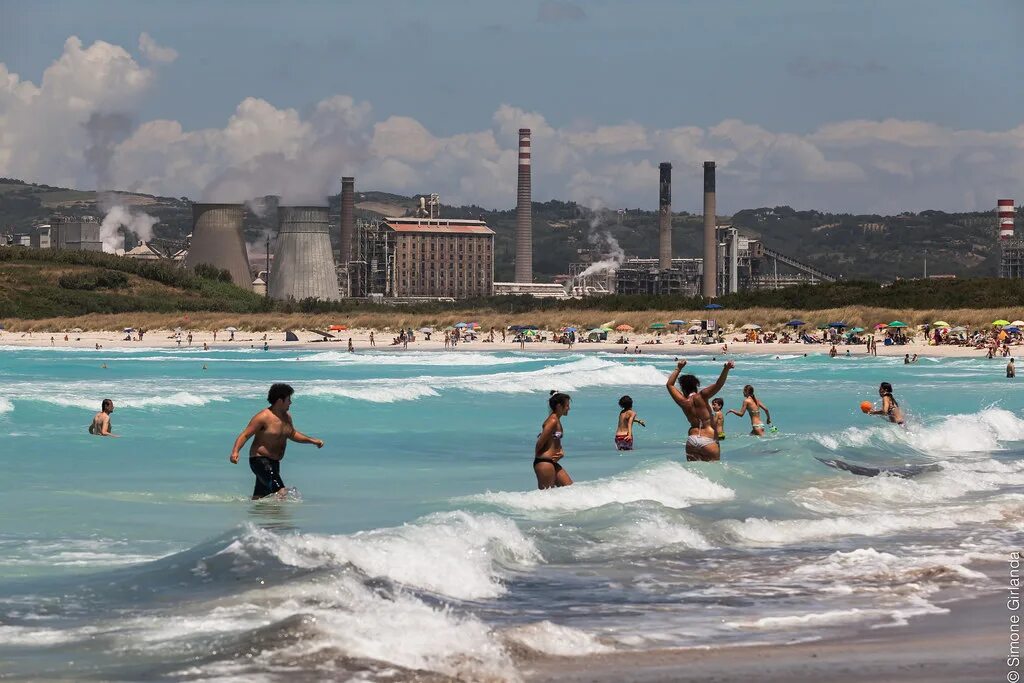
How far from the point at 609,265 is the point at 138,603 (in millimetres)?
140848

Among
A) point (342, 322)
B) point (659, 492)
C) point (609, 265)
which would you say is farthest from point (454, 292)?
point (659, 492)

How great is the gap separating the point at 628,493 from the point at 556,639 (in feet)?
18.7

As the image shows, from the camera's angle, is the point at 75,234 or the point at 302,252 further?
the point at 75,234

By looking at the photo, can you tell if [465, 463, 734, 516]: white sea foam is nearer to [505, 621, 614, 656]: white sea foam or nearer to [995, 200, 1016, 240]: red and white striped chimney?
[505, 621, 614, 656]: white sea foam

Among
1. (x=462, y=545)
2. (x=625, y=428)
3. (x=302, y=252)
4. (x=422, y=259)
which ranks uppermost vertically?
(x=422, y=259)

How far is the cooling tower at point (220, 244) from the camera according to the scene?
104 meters

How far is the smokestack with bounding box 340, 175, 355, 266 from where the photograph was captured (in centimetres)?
12469

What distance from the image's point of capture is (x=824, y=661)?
6562 mm

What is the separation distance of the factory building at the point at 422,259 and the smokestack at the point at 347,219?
1.25m

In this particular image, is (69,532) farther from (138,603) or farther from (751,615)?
(751,615)

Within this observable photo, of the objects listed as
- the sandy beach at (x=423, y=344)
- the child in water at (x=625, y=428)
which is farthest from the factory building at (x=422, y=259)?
the child in water at (x=625, y=428)

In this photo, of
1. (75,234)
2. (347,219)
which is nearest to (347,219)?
(347,219)

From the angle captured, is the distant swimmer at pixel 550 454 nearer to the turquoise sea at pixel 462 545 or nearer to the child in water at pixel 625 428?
the turquoise sea at pixel 462 545

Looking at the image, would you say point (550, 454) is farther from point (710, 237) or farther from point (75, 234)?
point (75, 234)
